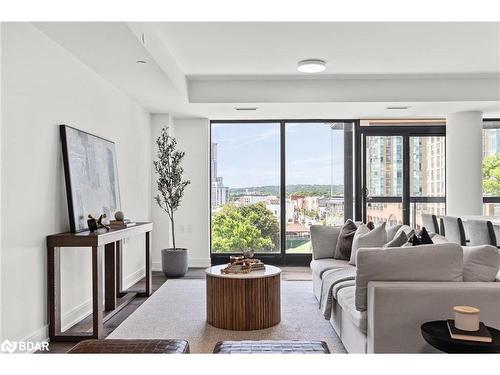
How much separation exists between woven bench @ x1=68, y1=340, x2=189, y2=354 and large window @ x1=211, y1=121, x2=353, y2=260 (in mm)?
4606

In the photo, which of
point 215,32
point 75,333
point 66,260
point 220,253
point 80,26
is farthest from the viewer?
point 220,253

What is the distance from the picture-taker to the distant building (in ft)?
21.4

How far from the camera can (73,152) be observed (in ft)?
11.2

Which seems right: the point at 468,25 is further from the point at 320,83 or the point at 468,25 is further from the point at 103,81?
the point at 103,81

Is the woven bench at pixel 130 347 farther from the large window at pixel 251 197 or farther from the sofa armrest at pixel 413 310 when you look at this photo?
the large window at pixel 251 197

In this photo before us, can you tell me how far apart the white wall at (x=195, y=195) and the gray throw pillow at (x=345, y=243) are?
8.52ft

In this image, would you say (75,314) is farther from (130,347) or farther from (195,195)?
(195,195)

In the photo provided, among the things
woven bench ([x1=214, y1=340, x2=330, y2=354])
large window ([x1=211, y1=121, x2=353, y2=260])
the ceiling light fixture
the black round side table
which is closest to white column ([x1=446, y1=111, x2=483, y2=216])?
large window ([x1=211, y1=121, x2=353, y2=260])

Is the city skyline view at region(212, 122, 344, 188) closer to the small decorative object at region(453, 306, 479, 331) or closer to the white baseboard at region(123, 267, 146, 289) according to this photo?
the white baseboard at region(123, 267, 146, 289)

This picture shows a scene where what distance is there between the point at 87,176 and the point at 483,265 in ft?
10.4

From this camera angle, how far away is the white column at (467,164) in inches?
229

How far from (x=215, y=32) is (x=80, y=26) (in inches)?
48.5

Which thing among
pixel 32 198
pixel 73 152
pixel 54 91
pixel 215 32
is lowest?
pixel 32 198

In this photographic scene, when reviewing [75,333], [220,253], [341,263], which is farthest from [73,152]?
[220,253]
